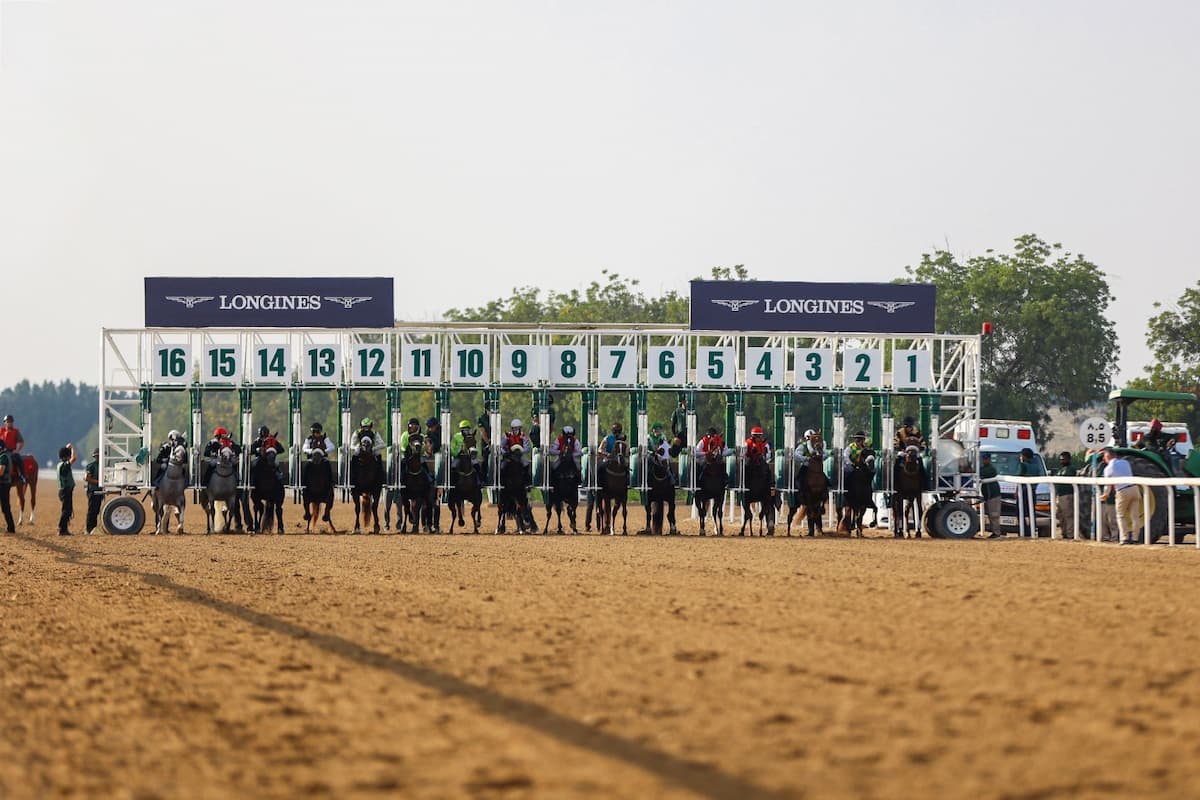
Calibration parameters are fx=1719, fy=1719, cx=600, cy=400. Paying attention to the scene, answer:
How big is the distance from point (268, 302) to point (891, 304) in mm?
9801

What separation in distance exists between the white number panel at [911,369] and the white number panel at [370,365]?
797 centimetres

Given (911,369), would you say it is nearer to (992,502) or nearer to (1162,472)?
(992,502)

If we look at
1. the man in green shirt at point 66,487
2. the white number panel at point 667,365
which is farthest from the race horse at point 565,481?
the man in green shirt at point 66,487

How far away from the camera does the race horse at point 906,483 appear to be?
25.0 m

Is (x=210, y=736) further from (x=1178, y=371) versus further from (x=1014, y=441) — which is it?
(x=1178, y=371)

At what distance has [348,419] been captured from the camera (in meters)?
26.9

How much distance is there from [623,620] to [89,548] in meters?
11.9

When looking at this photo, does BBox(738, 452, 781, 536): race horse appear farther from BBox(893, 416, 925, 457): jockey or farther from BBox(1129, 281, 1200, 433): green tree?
BBox(1129, 281, 1200, 433): green tree

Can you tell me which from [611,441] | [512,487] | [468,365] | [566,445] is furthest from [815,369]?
[468,365]

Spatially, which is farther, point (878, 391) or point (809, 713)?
point (878, 391)

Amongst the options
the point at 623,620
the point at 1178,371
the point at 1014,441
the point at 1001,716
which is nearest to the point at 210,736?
the point at 1001,716

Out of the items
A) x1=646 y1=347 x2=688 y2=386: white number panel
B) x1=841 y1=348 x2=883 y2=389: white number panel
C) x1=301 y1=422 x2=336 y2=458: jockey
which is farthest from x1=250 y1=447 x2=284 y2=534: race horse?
x1=841 y1=348 x2=883 y2=389: white number panel

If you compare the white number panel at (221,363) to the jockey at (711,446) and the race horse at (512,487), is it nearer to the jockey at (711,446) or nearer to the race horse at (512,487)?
the race horse at (512,487)

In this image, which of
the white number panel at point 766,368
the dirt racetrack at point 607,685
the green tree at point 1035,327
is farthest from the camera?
the green tree at point 1035,327
